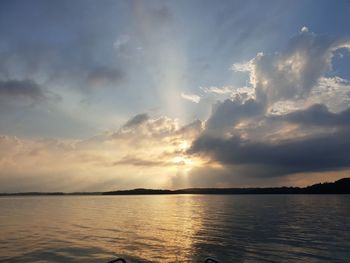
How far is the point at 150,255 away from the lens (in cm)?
3812

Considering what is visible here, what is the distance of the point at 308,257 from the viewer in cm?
3622

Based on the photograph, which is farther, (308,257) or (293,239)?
(293,239)

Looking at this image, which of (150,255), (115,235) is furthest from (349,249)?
(115,235)

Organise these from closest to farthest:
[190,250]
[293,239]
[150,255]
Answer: [150,255]
[190,250]
[293,239]

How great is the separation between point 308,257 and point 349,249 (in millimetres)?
7558

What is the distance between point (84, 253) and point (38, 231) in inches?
952

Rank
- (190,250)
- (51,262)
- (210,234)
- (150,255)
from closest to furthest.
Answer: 1. (51,262)
2. (150,255)
3. (190,250)
4. (210,234)

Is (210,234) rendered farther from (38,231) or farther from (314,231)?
(38,231)

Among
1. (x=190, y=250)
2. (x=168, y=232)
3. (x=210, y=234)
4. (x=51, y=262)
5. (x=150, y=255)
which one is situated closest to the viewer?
(x=51, y=262)

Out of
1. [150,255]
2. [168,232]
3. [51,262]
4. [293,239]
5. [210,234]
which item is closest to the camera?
[51,262]

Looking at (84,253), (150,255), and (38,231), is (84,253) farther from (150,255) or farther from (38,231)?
(38,231)

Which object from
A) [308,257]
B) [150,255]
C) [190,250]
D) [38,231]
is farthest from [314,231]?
Result: [38,231]

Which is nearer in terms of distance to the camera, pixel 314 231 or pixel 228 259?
pixel 228 259

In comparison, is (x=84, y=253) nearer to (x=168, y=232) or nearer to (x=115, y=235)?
(x=115, y=235)
